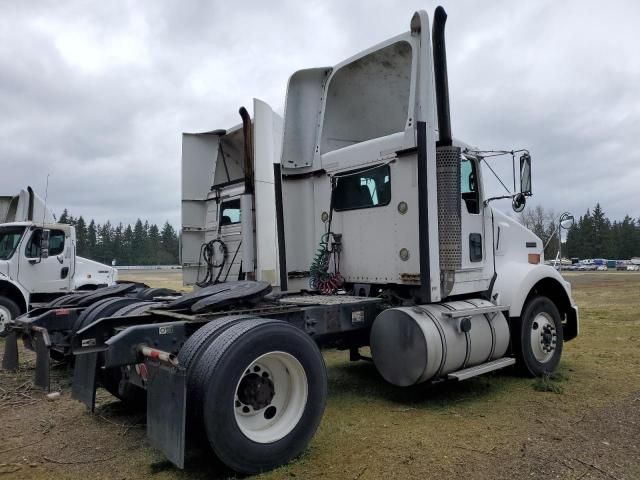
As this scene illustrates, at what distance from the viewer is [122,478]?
12.1 ft

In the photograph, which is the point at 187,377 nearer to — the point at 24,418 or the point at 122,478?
the point at 122,478

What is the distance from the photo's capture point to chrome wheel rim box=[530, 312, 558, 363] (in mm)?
6621

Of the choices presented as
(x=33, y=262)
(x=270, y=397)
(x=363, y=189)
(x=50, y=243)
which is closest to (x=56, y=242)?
(x=50, y=243)

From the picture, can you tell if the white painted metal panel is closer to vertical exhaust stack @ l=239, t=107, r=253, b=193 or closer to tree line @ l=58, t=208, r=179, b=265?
vertical exhaust stack @ l=239, t=107, r=253, b=193

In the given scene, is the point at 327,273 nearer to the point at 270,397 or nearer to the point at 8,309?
the point at 270,397

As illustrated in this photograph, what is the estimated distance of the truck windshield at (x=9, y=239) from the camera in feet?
38.6

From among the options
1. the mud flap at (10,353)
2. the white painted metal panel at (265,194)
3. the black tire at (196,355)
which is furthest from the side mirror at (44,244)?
the black tire at (196,355)

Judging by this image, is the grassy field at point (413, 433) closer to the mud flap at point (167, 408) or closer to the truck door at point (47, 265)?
the mud flap at point (167, 408)

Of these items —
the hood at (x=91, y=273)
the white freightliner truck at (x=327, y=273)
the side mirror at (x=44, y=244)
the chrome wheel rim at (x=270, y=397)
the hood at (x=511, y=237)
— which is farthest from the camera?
the hood at (x=91, y=273)

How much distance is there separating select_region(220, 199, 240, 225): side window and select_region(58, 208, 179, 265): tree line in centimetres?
7861

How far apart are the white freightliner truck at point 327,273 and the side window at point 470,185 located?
2 centimetres

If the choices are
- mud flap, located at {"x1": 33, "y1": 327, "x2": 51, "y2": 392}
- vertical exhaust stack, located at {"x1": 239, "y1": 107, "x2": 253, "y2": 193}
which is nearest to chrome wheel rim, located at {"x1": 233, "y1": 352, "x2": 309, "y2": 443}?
mud flap, located at {"x1": 33, "y1": 327, "x2": 51, "y2": 392}

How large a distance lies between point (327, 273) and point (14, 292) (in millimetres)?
8716

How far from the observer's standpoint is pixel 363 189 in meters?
6.40
